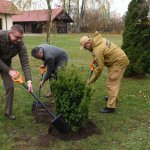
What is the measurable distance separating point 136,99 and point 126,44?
11.0ft

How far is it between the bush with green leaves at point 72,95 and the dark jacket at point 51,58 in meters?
1.50

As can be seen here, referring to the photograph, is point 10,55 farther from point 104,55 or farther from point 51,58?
point 104,55

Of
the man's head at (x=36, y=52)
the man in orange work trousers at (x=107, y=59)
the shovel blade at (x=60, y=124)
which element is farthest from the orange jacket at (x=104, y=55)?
the shovel blade at (x=60, y=124)

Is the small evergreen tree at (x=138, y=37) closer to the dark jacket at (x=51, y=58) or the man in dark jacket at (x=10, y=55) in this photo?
the dark jacket at (x=51, y=58)

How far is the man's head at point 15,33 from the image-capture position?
18.1 ft

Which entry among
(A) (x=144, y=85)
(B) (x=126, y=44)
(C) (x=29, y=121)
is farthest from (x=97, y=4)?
(C) (x=29, y=121)

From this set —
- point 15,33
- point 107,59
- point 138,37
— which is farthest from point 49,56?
point 138,37

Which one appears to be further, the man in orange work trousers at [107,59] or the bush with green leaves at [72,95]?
the man in orange work trousers at [107,59]

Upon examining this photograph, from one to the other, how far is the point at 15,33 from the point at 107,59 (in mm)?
2086

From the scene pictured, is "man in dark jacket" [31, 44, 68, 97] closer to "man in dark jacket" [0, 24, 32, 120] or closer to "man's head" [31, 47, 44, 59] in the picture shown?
"man's head" [31, 47, 44, 59]

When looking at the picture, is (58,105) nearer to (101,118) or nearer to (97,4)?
(101,118)

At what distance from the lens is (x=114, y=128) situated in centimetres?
603

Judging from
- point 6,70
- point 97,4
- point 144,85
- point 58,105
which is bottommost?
point 144,85

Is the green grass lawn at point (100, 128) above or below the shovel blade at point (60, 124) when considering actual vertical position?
below
